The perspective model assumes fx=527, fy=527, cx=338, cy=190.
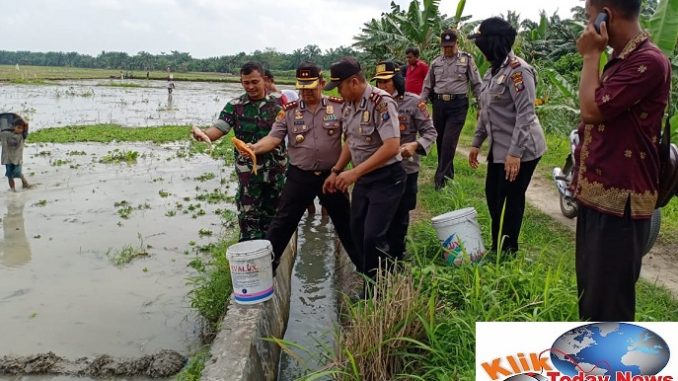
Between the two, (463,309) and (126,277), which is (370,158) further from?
(126,277)

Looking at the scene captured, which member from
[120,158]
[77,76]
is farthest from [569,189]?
[77,76]

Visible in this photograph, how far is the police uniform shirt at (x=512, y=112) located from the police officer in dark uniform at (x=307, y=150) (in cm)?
110

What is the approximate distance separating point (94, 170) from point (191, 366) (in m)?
7.95

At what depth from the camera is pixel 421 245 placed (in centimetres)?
430

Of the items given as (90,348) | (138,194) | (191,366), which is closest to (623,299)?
(191,366)

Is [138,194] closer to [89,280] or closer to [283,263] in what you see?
[89,280]

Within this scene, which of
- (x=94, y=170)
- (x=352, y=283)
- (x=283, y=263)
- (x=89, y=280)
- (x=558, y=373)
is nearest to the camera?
(x=558, y=373)

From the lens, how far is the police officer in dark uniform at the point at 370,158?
134 inches

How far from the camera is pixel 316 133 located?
12.9ft

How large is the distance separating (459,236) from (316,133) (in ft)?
4.20

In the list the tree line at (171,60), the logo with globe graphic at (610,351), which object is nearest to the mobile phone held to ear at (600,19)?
the logo with globe graphic at (610,351)

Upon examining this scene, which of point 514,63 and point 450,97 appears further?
point 450,97

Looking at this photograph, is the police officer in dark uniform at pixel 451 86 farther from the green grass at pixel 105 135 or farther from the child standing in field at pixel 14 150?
the green grass at pixel 105 135

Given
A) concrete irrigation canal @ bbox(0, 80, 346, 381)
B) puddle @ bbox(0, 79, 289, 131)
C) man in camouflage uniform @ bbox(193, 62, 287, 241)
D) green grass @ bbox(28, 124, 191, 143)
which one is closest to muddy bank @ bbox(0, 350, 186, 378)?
concrete irrigation canal @ bbox(0, 80, 346, 381)
